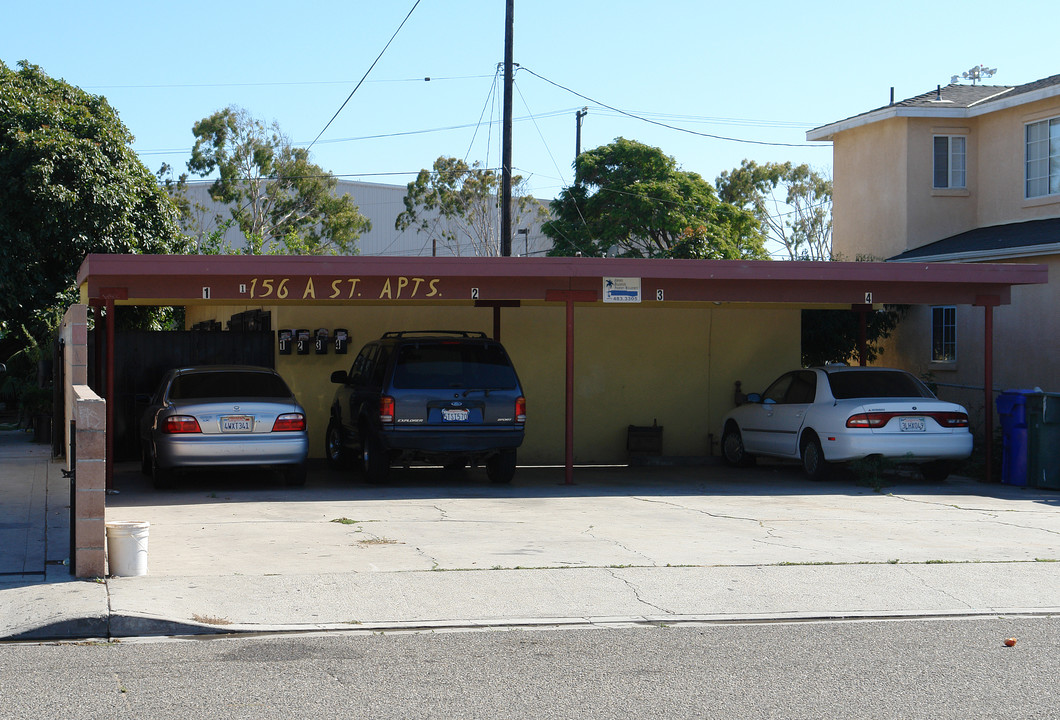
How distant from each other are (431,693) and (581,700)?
30.4 inches

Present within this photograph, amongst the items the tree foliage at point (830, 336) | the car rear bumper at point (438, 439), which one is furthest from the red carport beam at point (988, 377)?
the car rear bumper at point (438, 439)

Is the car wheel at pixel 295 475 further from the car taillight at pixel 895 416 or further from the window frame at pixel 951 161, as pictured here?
the window frame at pixel 951 161

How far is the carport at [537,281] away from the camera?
12.9 meters

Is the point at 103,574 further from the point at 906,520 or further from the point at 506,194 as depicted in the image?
the point at 506,194

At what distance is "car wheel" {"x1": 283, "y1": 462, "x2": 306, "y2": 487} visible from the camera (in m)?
13.3

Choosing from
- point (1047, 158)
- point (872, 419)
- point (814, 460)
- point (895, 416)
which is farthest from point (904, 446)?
point (1047, 158)

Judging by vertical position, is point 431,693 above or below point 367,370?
below

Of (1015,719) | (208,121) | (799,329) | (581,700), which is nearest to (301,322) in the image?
(799,329)

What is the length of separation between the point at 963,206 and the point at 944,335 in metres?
3.42

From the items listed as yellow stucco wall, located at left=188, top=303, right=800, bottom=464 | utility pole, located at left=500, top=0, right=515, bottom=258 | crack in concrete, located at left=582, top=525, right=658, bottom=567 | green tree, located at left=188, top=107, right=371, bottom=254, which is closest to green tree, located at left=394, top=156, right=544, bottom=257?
green tree, located at left=188, top=107, right=371, bottom=254

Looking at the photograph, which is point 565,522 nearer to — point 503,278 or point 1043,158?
point 503,278

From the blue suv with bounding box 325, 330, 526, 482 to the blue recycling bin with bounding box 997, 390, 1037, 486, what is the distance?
6.47 m

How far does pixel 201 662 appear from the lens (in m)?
6.41

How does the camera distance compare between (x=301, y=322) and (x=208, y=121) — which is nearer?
(x=301, y=322)
